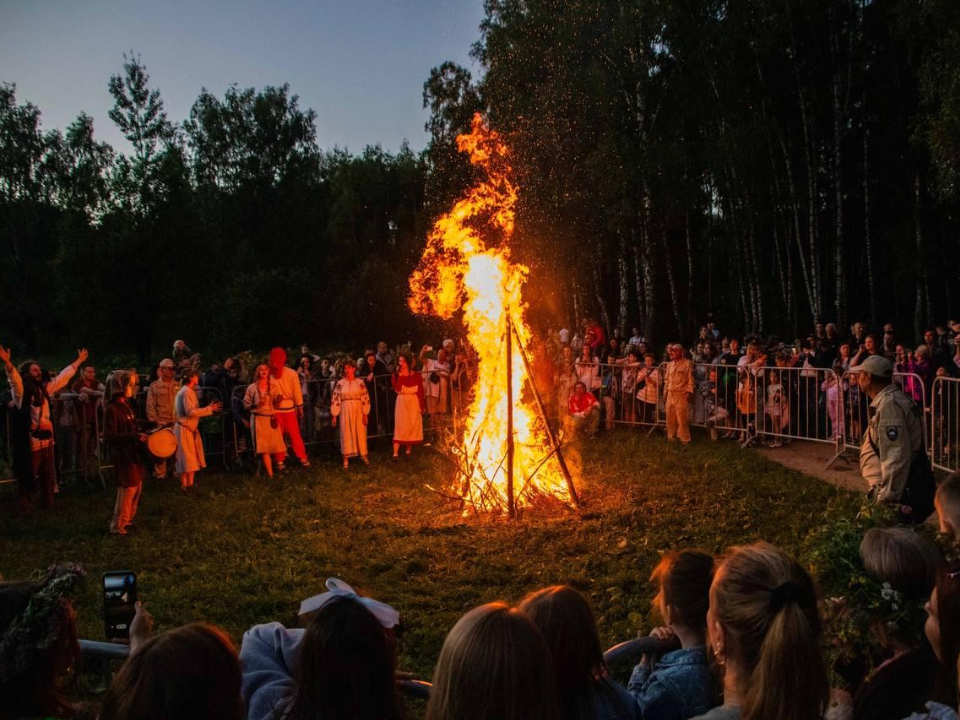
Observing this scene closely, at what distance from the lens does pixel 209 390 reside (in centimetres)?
1375

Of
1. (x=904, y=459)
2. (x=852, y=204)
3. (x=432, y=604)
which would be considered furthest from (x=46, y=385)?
(x=852, y=204)

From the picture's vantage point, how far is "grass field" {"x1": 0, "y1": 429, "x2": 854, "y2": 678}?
720 centimetres

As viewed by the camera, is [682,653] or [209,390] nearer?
[682,653]

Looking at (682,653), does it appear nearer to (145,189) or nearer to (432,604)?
(432,604)

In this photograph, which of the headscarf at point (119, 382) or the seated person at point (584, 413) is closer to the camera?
the headscarf at point (119, 382)

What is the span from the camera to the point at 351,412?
13453 mm

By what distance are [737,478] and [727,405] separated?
361 cm

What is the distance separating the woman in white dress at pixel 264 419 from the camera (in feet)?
41.5

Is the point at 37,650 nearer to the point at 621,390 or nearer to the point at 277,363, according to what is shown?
the point at 277,363

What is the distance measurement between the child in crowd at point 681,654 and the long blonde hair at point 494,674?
40.8 inches

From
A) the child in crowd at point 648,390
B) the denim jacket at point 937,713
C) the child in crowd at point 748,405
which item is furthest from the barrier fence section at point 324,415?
the denim jacket at point 937,713

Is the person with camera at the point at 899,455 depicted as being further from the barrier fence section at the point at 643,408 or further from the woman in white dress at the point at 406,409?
the woman in white dress at the point at 406,409

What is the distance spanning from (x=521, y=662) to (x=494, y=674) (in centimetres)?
8

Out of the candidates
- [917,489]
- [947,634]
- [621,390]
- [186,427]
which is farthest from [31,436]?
[947,634]
